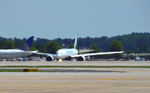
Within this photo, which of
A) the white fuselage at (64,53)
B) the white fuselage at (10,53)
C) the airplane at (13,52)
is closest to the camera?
the white fuselage at (10,53)

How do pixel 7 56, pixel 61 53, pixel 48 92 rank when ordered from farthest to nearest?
1. pixel 61 53
2. pixel 7 56
3. pixel 48 92

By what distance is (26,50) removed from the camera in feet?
555

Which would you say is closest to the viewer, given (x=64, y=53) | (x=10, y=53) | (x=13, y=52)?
(x=10, y=53)

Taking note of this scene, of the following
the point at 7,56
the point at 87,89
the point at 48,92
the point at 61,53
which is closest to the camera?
the point at 48,92

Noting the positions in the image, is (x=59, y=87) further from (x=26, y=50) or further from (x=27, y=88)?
(x=26, y=50)

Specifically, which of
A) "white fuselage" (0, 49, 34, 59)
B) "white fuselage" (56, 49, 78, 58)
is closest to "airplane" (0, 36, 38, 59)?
"white fuselage" (0, 49, 34, 59)

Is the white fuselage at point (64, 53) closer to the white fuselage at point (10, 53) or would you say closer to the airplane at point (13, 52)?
the airplane at point (13, 52)

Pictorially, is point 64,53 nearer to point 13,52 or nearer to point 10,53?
point 13,52

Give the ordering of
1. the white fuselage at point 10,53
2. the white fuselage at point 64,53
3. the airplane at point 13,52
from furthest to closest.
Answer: the white fuselage at point 64,53, the airplane at point 13,52, the white fuselage at point 10,53

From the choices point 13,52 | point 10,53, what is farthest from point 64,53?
point 10,53

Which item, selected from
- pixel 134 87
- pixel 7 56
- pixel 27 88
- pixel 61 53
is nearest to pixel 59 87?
pixel 27 88

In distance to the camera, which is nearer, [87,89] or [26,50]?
[87,89]

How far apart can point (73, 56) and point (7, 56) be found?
98.3ft

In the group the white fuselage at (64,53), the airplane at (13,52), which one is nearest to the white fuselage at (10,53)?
the airplane at (13,52)
